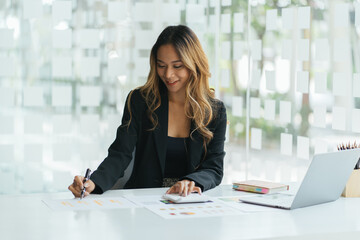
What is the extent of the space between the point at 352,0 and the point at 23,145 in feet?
8.87

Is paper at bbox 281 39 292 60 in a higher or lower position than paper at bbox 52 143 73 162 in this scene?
higher

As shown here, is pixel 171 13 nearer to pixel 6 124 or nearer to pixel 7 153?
pixel 6 124

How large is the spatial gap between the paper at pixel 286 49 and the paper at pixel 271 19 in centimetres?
20

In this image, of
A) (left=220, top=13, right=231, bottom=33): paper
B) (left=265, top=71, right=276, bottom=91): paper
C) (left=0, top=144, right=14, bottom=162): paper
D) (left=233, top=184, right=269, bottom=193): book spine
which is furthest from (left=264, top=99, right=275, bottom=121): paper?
(left=233, top=184, right=269, bottom=193): book spine

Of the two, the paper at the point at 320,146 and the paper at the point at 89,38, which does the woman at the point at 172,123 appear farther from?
the paper at the point at 89,38

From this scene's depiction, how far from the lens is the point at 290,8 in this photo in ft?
14.6

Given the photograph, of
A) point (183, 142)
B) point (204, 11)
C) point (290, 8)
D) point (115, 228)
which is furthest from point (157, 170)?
point (204, 11)

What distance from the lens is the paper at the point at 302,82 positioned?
14.1 ft

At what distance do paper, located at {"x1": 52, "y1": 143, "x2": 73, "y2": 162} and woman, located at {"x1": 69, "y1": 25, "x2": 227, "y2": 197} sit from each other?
1.73 m

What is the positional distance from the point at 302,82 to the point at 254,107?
656 mm

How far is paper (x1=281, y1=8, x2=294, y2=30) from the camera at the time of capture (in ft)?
14.6

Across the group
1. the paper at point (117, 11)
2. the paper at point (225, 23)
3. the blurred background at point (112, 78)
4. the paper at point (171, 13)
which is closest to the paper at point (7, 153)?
the blurred background at point (112, 78)

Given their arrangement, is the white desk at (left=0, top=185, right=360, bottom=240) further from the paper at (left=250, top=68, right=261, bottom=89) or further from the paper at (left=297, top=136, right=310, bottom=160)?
the paper at (left=250, top=68, right=261, bottom=89)

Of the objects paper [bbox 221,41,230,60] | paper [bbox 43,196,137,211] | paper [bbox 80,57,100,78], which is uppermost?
paper [bbox 221,41,230,60]
